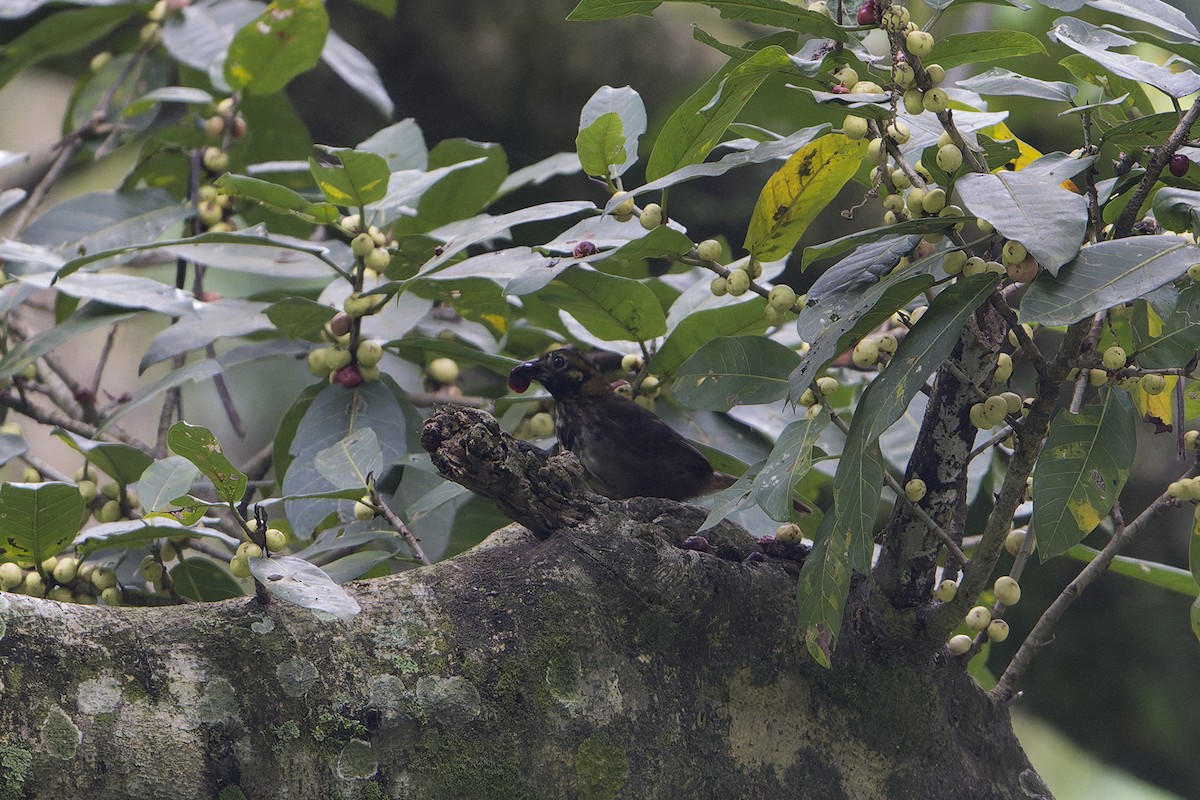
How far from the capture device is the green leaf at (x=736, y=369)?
1.57 metres

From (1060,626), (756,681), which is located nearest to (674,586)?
(756,681)

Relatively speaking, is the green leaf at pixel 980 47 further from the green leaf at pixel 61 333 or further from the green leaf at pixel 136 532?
the green leaf at pixel 61 333

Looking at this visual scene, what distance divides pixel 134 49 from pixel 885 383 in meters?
2.47

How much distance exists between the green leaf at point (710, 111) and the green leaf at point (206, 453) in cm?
64

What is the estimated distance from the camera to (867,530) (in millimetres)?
1185

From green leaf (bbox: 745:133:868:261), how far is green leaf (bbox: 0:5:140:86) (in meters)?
1.86

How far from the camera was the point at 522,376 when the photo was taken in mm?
1952

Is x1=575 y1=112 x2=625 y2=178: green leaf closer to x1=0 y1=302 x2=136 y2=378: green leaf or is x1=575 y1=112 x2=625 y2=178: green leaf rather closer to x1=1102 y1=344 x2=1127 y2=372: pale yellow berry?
x1=1102 y1=344 x2=1127 y2=372: pale yellow berry

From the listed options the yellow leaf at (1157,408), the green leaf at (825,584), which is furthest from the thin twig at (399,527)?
the yellow leaf at (1157,408)

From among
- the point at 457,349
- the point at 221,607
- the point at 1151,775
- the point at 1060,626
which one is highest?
the point at 221,607

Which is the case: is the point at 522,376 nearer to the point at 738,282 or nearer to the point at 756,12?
the point at 738,282

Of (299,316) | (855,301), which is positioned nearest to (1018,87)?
A: (855,301)

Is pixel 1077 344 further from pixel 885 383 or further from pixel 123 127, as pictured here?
pixel 123 127

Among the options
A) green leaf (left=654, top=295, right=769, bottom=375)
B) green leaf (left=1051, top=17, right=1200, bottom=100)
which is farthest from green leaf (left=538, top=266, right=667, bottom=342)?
green leaf (left=1051, top=17, right=1200, bottom=100)
